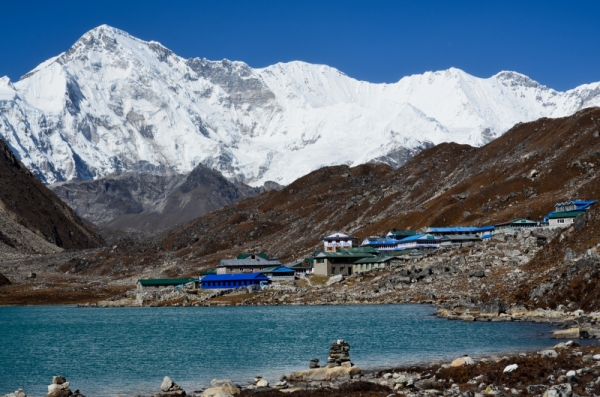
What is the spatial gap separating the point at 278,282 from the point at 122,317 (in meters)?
39.6

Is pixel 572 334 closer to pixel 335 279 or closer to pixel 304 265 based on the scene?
pixel 335 279

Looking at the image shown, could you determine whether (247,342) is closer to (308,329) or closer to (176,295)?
(308,329)

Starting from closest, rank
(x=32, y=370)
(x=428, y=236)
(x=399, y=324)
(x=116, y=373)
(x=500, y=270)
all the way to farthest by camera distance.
Result: 1. (x=116, y=373)
2. (x=32, y=370)
3. (x=399, y=324)
4. (x=500, y=270)
5. (x=428, y=236)

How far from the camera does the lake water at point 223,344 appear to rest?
57.5 meters

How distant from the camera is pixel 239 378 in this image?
5434cm

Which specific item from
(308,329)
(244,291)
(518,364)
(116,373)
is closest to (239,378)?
(116,373)

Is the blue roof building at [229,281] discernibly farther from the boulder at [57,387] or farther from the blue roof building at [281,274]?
the boulder at [57,387]

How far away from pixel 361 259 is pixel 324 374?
348 ft

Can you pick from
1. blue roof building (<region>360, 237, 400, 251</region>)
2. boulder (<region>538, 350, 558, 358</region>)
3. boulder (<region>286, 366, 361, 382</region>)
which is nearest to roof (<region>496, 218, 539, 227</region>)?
blue roof building (<region>360, 237, 400, 251</region>)

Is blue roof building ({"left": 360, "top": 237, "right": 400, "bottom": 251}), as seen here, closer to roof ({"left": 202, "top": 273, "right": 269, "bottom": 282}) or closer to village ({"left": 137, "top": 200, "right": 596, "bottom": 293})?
village ({"left": 137, "top": 200, "right": 596, "bottom": 293})

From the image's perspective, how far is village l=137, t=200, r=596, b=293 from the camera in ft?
487

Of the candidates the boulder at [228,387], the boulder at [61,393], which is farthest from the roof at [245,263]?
the boulder at [228,387]

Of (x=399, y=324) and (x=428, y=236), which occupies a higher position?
(x=428, y=236)

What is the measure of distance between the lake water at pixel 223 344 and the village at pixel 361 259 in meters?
39.3
